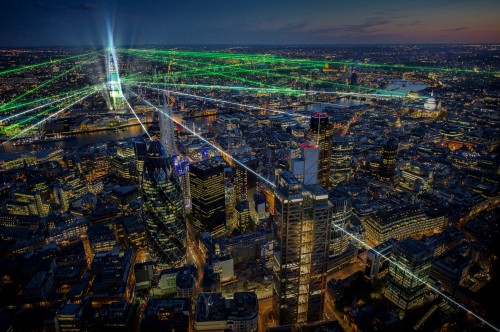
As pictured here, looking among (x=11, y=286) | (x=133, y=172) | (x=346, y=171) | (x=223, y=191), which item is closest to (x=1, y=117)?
(x=133, y=172)

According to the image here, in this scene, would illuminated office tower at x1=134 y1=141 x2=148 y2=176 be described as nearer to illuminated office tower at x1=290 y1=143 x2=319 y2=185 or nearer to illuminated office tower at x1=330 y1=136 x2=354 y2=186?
illuminated office tower at x1=290 y1=143 x2=319 y2=185

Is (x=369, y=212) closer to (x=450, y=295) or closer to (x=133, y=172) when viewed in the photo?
(x=450, y=295)

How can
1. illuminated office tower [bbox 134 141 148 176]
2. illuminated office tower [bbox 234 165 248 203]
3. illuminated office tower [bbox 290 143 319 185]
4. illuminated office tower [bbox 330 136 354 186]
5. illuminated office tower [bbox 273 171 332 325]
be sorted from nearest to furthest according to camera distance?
illuminated office tower [bbox 273 171 332 325], illuminated office tower [bbox 290 143 319 185], illuminated office tower [bbox 134 141 148 176], illuminated office tower [bbox 234 165 248 203], illuminated office tower [bbox 330 136 354 186]

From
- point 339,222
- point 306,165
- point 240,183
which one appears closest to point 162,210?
point 240,183

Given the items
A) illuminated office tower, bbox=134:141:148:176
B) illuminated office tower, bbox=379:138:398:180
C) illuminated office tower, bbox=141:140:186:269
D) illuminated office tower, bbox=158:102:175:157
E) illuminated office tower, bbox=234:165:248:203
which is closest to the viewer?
illuminated office tower, bbox=141:140:186:269

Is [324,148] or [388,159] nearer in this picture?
[324,148]

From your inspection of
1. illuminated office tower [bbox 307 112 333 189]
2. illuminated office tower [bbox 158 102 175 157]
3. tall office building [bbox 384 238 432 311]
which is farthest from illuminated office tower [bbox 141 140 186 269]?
illuminated office tower [bbox 158 102 175 157]

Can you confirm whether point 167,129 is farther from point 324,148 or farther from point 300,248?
point 300,248
